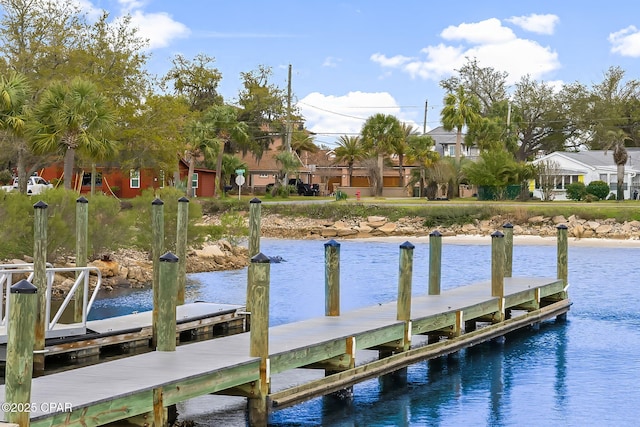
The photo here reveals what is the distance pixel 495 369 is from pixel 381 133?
6383 centimetres

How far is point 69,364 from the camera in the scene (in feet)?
47.5

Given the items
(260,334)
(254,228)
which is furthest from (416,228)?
(260,334)

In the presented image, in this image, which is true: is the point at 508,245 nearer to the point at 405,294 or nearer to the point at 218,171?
the point at 405,294

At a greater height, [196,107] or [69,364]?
[196,107]

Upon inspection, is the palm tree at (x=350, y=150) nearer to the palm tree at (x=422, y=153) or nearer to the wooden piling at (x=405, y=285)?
the palm tree at (x=422, y=153)

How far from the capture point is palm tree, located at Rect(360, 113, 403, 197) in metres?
81.5

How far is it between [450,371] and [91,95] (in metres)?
23.3

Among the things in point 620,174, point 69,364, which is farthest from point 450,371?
point 620,174

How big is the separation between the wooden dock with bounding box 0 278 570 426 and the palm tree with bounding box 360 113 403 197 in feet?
200

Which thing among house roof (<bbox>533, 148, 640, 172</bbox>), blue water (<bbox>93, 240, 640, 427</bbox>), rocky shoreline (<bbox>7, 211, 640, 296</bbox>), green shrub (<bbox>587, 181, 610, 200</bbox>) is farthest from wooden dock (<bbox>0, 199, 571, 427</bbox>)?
house roof (<bbox>533, 148, 640, 172</bbox>)

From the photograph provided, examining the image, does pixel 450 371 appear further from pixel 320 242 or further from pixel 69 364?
pixel 320 242

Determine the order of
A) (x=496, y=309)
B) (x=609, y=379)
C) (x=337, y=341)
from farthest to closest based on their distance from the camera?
1. (x=496, y=309)
2. (x=609, y=379)
3. (x=337, y=341)

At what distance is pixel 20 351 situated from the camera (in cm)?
909

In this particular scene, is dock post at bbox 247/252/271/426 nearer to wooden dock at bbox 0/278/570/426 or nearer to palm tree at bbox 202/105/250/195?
wooden dock at bbox 0/278/570/426
